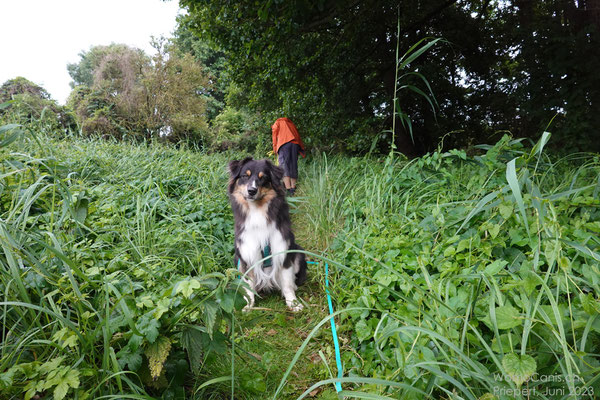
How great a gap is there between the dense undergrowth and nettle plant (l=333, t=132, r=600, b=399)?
1 centimetres

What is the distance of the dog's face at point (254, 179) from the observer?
9.64ft

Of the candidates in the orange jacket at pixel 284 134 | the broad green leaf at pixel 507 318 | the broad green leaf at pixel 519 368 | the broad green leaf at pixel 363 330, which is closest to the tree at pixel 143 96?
the orange jacket at pixel 284 134

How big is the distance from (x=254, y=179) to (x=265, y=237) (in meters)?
0.63

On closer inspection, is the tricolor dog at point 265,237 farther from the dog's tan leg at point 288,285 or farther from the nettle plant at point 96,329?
the nettle plant at point 96,329

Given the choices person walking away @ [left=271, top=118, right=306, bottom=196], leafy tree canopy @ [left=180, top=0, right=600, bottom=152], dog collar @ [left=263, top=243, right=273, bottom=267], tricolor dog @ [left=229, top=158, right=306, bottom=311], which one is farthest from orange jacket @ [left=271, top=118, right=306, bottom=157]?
dog collar @ [left=263, top=243, right=273, bottom=267]

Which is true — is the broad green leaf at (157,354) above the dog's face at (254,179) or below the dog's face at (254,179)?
below

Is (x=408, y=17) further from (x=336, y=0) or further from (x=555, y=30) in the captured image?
(x=336, y=0)

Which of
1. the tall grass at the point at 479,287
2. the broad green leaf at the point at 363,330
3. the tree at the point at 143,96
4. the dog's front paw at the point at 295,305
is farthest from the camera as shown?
the tree at the point at 143,96

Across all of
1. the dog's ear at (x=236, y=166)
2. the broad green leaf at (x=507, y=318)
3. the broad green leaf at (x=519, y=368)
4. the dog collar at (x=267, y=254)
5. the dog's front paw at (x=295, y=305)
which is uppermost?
the dog's ear at (x=236, y=166)

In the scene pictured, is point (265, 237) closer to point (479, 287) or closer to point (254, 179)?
point (254, 179)

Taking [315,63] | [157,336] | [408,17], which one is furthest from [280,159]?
[157,336]

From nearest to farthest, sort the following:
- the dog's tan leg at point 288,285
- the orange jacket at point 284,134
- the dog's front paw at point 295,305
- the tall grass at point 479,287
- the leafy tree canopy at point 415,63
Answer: the tall grass at point 479,287 → the dog's front paw at point 295,305 → the dog's tan leg at point 288,285 → the leafy tree canopy at point 415,63 → the orange jacket at point 284,134

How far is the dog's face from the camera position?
2.94 meters

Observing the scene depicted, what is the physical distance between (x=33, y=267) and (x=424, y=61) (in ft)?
29.4
